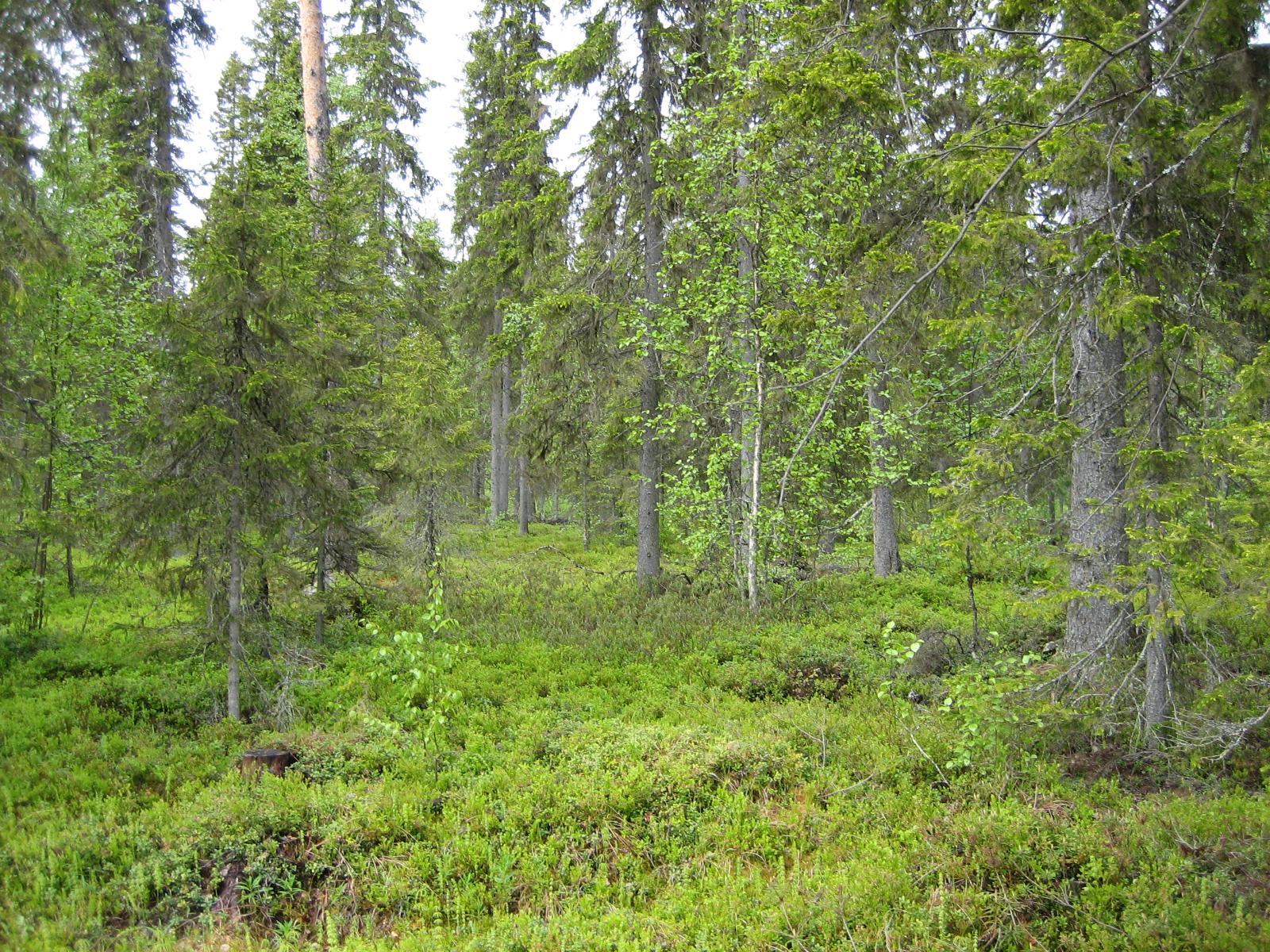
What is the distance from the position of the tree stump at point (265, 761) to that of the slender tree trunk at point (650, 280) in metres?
7.95

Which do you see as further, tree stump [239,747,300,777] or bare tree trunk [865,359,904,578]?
bare tree trunk [865,359,904,578]

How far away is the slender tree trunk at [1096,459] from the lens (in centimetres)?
728

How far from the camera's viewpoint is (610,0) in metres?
13.8

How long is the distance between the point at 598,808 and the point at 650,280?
10.5 meters

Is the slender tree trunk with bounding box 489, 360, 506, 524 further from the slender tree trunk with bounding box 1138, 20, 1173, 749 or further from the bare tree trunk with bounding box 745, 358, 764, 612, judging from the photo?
the slender tree trunk with bounding box 1138, 20, 1173, 749

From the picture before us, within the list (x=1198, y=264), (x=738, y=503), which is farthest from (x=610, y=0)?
(x=1198, y=264)

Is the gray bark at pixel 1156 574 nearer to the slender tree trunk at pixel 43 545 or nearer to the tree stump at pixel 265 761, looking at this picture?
the tree stump at pixel 265 761

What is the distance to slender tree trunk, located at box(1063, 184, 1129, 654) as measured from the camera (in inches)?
287

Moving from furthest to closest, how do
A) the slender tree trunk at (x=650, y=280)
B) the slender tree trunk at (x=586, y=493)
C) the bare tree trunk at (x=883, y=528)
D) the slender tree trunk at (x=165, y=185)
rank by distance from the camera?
1. the slender tree trunk at (x=586, y=493)
2. the slender tree trunk at (x=165, y=185)
3. the bare tree trunk at (x=883, y=528)
4. the slender tree trunk at (x=650, y=280)

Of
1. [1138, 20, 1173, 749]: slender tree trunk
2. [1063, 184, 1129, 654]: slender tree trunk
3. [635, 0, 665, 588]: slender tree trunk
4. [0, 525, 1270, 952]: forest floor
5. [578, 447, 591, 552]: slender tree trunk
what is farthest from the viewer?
[578, 447, 591, 552]: slender tree trunk

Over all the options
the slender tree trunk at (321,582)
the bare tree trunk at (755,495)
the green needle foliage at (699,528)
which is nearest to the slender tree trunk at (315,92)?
the green needle foliage at (699,528)

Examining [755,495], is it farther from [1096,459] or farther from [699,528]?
[1096,459]

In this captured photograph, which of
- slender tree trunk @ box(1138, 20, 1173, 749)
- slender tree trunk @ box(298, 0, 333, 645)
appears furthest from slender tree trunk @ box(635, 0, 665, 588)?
slender tree trunk @ box(1138, 20, 1173, 749)

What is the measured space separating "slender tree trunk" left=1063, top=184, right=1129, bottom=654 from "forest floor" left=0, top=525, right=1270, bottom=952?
82 cm
